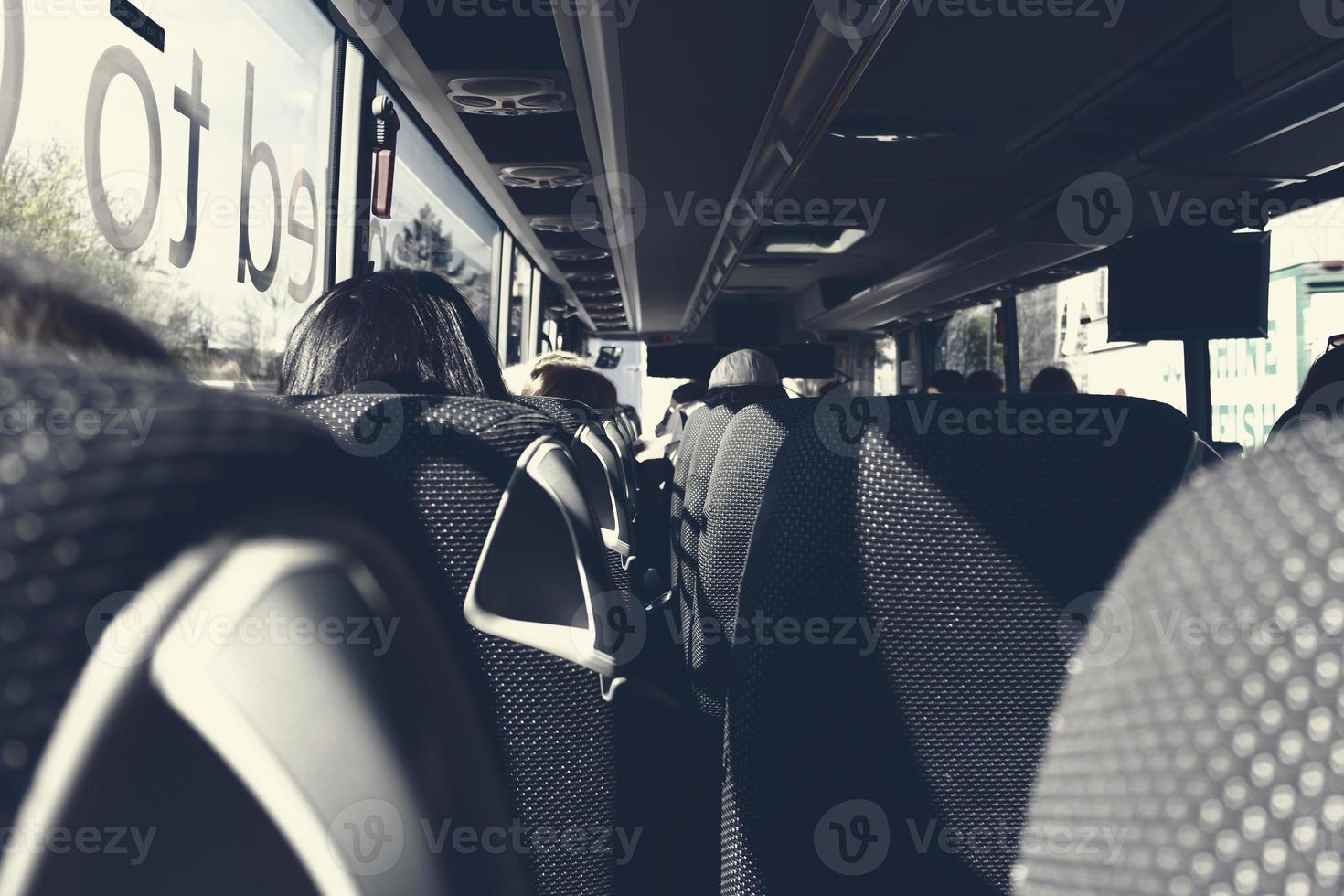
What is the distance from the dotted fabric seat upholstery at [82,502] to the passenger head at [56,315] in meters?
0.10

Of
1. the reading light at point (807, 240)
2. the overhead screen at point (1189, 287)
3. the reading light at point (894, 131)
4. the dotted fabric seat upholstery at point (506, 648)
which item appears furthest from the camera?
the reading light at point (807, 240)

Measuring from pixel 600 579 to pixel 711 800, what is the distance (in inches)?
91.7

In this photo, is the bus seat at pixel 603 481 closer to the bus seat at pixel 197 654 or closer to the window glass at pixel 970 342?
the bus seat at pixel 197 654

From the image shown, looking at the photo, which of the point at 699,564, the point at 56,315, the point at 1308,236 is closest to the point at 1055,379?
→ the point at 1308,236

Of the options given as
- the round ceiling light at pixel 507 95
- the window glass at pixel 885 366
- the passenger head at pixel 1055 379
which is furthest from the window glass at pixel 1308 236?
the window glass at pixel 885 366

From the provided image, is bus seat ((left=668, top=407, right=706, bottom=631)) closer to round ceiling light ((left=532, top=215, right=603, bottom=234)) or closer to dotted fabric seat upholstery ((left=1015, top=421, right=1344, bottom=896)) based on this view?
dotted fabric seat upholstery ((left=1015, top=421, right=1344, bottom=896))

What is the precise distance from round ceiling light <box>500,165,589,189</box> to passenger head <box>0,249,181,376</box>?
676 centimetres

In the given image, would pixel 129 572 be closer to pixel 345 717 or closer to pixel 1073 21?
pixel 345 717

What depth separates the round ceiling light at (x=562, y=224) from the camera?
27.8ft

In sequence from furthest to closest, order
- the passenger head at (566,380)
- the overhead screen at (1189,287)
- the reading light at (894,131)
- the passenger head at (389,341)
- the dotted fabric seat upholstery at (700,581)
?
the reading light at (894,131) → the overhead screen at (1189,287) → the passenger head at (566,380) → the dotted fabric seat upholstery at (700,581) → the passenger head at (389,341)

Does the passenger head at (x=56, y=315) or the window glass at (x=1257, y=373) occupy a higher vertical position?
the window glass at (x=1257, y=373)

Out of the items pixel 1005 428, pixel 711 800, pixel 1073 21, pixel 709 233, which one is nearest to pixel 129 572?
pixel 1005 428

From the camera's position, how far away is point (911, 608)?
1.10 metres

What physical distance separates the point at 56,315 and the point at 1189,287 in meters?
6.09
